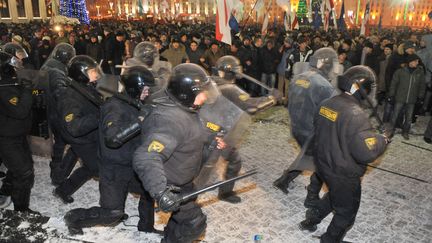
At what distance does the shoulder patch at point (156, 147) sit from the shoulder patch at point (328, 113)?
1.72 meters

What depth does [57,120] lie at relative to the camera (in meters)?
4.78

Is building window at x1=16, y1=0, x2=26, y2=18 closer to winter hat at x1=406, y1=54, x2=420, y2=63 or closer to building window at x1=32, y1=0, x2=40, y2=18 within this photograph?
building window at x1=32, y1=0, x2=40, y2=18

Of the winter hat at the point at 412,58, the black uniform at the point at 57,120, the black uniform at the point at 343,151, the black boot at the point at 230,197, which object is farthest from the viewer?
the winter hat at the point at 412,58

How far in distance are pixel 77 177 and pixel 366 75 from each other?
11.5ft

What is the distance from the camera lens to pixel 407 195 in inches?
210

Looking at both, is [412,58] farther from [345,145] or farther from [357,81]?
[345,145]

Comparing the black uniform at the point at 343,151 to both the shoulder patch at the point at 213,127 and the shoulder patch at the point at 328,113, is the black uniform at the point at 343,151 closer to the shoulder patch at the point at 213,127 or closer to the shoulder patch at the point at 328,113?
the shoulder patch at the point at 328,113

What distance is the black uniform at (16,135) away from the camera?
3.91 meters

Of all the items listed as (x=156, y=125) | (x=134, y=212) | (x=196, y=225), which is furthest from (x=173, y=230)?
(x=134, y=212)

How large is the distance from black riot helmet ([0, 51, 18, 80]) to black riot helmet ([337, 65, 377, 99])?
342cm

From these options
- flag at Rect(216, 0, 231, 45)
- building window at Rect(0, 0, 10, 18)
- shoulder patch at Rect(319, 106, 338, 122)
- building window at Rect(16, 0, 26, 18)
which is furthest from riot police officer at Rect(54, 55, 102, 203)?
building window at Rect(16, 0, 26, 18)

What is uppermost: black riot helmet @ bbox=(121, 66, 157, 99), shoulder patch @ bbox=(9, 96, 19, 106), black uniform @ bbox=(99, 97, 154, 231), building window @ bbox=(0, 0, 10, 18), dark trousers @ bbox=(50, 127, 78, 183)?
building window @ bbox=(0, 0, 10, 18)

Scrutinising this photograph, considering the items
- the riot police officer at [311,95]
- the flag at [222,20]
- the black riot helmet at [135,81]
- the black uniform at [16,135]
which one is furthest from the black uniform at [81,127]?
the flag at [222,20]

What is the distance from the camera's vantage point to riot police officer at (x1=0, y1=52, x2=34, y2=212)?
3.91m
